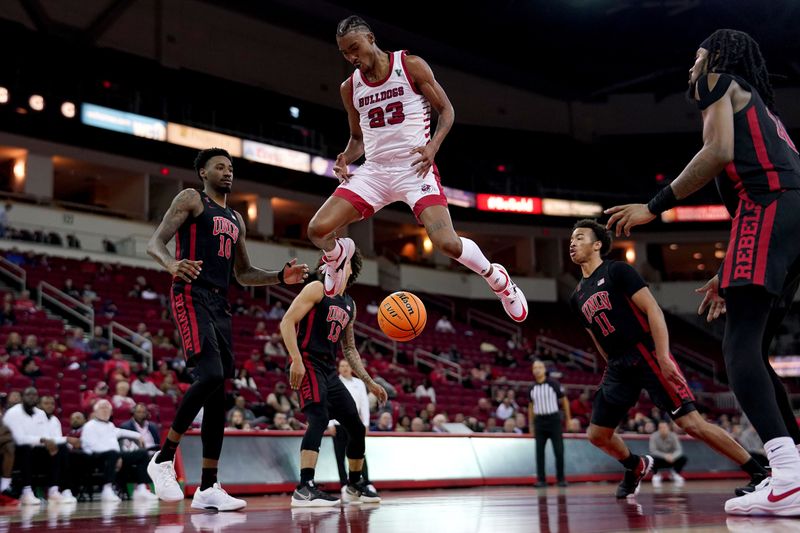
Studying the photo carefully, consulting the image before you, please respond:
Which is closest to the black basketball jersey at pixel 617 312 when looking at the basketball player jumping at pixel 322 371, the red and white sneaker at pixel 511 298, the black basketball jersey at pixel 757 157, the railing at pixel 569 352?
the red and white sneaker at pixel 511 298

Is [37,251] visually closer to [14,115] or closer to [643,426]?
[14,115]

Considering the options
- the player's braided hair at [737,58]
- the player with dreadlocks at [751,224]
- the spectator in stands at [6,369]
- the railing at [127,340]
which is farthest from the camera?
the railing at [127,340]

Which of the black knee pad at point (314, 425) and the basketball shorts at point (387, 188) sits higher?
the basketball shorts at point (387, 188)

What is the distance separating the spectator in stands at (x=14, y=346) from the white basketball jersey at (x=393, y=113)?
10820mm

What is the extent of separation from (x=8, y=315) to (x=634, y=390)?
13.8 meters

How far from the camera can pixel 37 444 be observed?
33.7 ft

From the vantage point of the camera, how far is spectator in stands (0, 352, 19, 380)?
1309 centimetres

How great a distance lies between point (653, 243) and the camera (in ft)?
133

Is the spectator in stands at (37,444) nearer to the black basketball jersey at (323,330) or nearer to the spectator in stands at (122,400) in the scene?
the spectator in stands at (122,400)

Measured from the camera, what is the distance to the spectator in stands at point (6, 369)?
43.0 feet

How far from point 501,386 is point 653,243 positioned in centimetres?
1972

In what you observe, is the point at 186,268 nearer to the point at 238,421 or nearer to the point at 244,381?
the point at 238,421

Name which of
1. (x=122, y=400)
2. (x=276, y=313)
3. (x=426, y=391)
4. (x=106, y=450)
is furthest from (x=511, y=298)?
(x=276, y=313)

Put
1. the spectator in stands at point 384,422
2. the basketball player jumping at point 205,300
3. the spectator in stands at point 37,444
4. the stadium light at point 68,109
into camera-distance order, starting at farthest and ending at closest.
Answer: the stadium light at point 68,109 < the spectator in stands at point 384,422 < the spectator in stands at point 37,444 < the basketball player jumping at point 205,300
